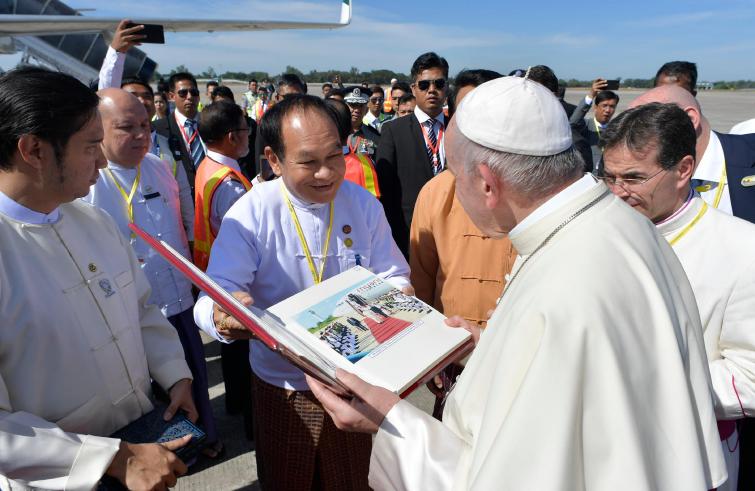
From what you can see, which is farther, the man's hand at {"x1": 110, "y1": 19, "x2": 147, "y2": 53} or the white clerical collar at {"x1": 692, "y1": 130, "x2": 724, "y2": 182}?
the man's hand at {"x1": 110, "y1": 19, "x2": 147, "y2": 53}

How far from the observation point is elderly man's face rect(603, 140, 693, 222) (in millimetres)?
1994

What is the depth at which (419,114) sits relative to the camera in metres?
4.88

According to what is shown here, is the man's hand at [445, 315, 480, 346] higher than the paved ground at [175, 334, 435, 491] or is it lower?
higher

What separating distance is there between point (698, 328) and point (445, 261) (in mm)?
1389

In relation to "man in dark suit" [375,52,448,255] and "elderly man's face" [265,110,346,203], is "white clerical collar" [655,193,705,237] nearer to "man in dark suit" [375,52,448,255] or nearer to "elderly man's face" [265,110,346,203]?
"elderly man's face" [265,110,346,203]

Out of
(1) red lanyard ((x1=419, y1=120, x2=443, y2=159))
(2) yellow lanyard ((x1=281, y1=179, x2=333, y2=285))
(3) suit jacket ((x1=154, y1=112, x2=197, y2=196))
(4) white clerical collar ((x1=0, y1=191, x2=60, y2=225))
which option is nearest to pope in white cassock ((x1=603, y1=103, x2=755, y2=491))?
(2) yellow lanyard ((x1=281, y1=179, x2=333, y2=285))

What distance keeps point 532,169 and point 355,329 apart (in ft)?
2.65

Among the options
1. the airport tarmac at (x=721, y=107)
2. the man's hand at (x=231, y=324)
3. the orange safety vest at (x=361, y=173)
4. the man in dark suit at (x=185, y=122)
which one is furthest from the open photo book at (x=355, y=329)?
the airport tarmac at (x=721, y=107)

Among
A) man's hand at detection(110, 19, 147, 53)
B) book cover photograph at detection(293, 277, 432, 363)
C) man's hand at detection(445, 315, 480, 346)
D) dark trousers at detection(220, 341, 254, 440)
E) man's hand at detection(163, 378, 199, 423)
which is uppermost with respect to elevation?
man's hand at detection(110, 19, 147, 53)

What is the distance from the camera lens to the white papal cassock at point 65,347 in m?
1.40

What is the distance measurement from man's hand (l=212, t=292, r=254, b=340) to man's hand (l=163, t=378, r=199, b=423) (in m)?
0.29

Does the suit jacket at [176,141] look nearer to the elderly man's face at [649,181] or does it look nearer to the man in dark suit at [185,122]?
the man in dark suit at [185,122]

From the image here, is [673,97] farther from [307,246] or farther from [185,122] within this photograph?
[185,122]

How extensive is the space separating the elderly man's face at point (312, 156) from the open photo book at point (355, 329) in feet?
1.33
